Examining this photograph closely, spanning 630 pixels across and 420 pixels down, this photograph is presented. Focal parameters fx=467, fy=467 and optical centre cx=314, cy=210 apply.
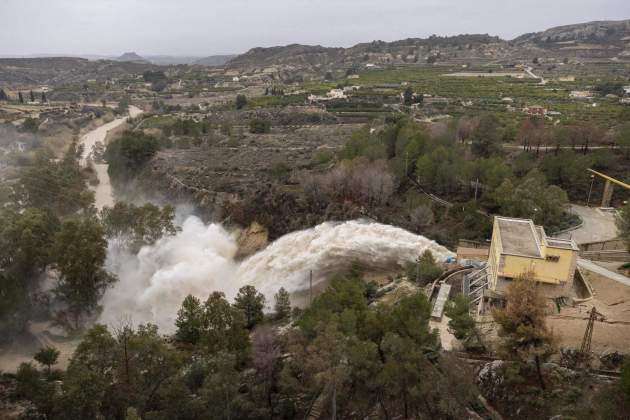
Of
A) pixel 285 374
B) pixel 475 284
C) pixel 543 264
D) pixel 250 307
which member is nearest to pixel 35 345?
pixel 250 307

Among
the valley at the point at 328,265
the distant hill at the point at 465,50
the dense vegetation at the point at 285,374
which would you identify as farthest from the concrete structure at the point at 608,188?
the distant hill at the point at 465,50

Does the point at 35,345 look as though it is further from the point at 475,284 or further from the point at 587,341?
the point at 587,341

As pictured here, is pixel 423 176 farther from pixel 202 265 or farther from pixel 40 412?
pixel 40 412

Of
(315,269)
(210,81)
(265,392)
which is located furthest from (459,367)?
(210,81)

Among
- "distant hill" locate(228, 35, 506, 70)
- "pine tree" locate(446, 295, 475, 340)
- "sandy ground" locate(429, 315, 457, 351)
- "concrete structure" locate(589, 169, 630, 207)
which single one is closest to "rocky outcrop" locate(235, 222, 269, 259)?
"sandy ground" locate(429, 315, 457, 351)

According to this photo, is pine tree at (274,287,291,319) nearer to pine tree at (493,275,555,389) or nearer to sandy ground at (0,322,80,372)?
sandy ground at (0,322,80,372)

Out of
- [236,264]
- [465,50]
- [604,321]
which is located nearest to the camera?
[604,321]

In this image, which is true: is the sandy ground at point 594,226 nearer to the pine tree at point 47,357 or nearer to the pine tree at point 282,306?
the pine tree at point 282,306
